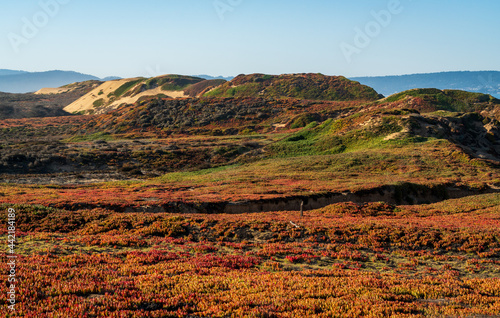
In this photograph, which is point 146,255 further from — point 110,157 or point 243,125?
point 243,125

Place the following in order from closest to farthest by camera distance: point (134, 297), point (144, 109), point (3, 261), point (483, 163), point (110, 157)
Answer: point (134, 297), point (3, 261), point (483, 163), point (110, 157), point (144, 109)

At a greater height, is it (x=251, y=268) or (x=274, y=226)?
(x=251, y=268)

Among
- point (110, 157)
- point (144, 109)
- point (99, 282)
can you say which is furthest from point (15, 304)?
point (144, 109)

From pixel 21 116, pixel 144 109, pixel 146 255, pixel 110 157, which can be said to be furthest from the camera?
pixel 21 116

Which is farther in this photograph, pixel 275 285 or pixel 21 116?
pixel 21 116

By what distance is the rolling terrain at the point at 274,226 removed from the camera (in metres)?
10.1

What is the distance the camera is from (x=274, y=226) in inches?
952

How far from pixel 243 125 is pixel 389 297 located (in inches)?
4976

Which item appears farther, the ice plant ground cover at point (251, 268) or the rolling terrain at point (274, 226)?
Answer: the rolling terrain at point (274, 226)

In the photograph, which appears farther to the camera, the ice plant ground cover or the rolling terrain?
the rolling terrain

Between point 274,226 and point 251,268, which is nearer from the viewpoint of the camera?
point 251,268

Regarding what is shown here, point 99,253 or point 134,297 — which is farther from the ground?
point 134,297

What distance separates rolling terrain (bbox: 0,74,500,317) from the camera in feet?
33.0

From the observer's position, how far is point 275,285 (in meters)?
11.5
